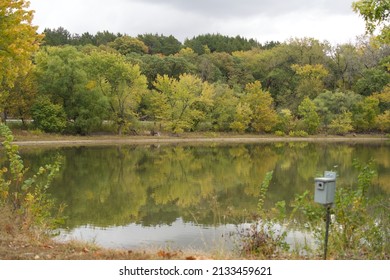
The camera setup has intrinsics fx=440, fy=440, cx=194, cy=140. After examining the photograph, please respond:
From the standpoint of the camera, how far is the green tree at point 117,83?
1750 inches

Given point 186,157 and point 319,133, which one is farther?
point 319,133

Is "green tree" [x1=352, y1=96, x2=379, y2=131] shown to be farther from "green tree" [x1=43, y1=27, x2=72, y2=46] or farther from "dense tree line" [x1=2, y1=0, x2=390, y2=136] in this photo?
"green tree" [x1=43, y1=27, x2=72, y2=46]

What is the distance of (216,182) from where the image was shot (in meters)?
20.5

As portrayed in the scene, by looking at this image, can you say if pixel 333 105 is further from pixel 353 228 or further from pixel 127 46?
pixel 353 228

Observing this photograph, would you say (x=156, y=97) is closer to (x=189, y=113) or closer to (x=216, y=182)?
(x=189, y=113)

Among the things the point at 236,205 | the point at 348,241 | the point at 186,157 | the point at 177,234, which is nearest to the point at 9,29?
the point at 177,234

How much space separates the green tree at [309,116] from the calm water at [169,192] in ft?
80.4

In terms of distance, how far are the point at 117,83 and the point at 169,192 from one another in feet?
96.0

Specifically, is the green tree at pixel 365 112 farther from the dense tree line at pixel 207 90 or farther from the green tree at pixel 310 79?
the green tree at pixel 310 79

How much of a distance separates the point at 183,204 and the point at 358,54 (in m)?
56.6

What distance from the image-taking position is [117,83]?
148ft

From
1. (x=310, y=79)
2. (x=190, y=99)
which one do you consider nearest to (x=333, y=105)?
(x=310, y=79)

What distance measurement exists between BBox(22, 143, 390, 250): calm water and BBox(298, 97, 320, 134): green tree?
24.5 m

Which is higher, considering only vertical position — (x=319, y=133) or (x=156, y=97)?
(x=156, y=97)
